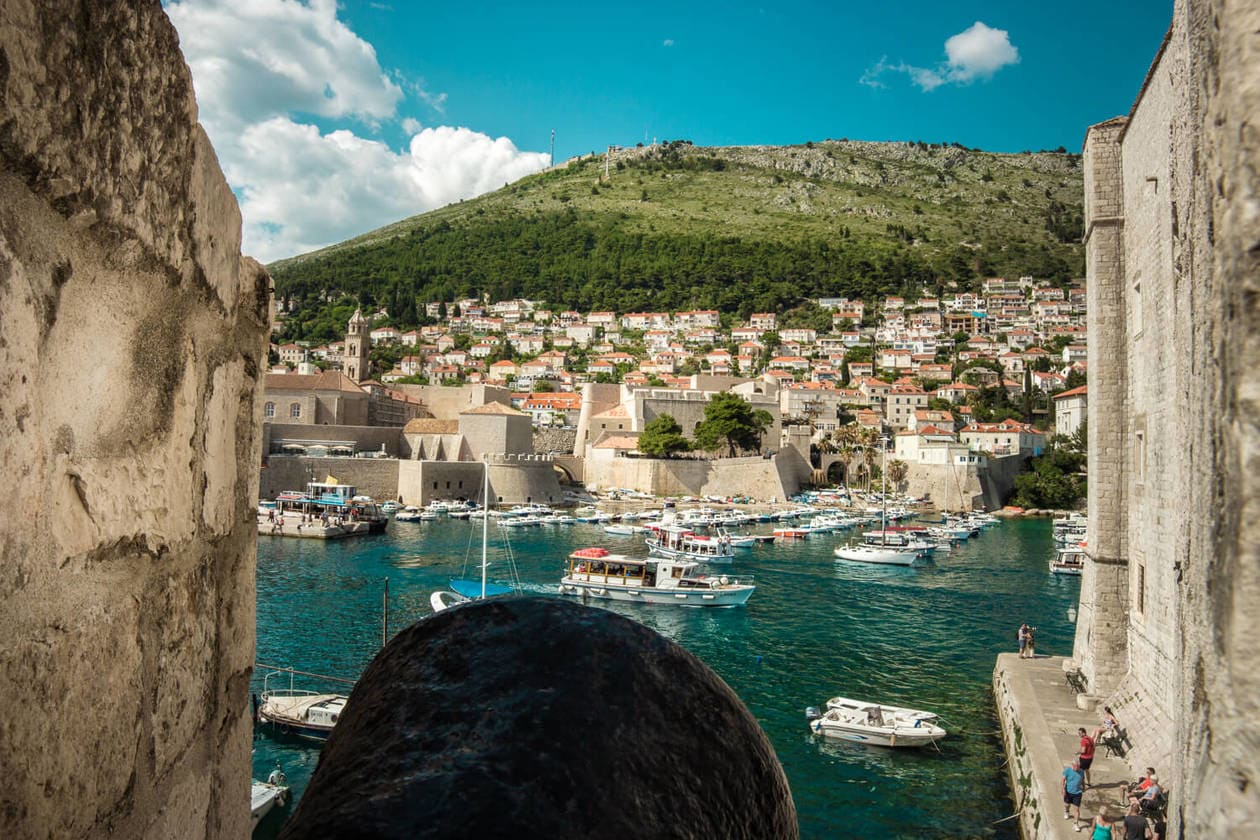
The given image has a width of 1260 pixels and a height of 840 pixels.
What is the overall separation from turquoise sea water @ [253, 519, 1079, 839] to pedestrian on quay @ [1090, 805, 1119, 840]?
2717mm

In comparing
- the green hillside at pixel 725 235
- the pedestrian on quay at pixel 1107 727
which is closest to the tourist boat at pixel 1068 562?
the pedestrian on quay at pixel 1107 727

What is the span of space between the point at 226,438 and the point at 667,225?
143 meters

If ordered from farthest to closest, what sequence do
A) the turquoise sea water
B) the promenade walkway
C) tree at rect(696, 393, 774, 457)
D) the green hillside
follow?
the green hillside
tree at rect(696, 393, 774, 457)
the turquoise sea water
the promenade walkway

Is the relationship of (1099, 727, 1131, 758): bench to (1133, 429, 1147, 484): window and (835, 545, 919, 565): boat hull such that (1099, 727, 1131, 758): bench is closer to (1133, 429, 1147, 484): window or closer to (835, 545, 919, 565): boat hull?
(1133, 429, 1147, 484): window

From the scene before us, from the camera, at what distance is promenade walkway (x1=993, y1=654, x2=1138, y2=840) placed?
860cm

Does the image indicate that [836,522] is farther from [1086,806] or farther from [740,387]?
[1086,806]

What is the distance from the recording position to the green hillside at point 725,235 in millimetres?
119000

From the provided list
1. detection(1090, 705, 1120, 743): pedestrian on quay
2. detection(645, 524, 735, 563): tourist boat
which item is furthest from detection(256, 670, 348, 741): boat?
detection(645, 524, 735, 563): tourist boat

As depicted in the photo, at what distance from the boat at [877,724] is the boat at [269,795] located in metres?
8.33

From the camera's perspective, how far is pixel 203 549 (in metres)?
1.23

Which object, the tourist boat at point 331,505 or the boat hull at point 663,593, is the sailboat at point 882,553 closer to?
the boat hull at point 663,593

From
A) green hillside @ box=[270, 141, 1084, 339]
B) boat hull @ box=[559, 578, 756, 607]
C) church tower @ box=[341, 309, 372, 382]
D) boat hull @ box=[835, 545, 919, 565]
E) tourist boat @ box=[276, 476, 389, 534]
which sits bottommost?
boat hull @ box=[559, 578, 756, 607]

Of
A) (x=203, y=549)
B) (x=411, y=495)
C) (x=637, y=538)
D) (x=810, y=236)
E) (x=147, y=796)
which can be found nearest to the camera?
(x=147, y=796)

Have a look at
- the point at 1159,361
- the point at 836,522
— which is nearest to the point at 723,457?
the point at 836,522
